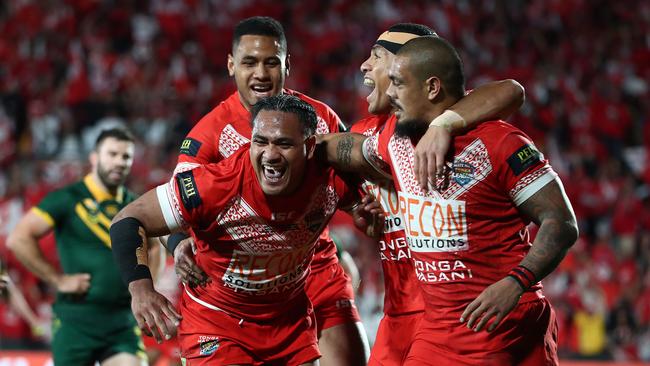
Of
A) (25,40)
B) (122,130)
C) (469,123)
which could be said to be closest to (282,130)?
(469,123)

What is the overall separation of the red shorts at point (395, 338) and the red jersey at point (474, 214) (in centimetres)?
54

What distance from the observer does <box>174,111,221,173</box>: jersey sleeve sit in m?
4.92

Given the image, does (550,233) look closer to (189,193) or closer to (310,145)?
(310,145)

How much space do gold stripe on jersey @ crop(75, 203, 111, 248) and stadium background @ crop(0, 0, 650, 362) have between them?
366 cm

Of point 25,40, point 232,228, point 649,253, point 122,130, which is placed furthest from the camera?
point 25,40

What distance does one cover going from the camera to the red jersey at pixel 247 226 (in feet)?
13.8

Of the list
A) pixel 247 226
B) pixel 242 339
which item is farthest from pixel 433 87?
pixel 242 339

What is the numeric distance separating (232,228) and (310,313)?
83cm

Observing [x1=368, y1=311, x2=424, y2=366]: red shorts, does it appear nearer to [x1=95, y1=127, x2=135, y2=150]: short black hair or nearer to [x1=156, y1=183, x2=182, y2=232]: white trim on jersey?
[x1=156, y1=183, x2=182, y2=232]: white trim on jersey

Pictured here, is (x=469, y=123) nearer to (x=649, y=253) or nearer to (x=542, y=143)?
(x=649, y=253)

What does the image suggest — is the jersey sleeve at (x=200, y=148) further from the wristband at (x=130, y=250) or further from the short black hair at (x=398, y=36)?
the short black hair at (x=398, y=36)

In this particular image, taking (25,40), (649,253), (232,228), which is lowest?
(649,253)

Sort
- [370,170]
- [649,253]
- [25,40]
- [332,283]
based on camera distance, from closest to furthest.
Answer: [370,170] < [332,283] < [649,253] < [25,40]

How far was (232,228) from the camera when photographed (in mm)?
4344
